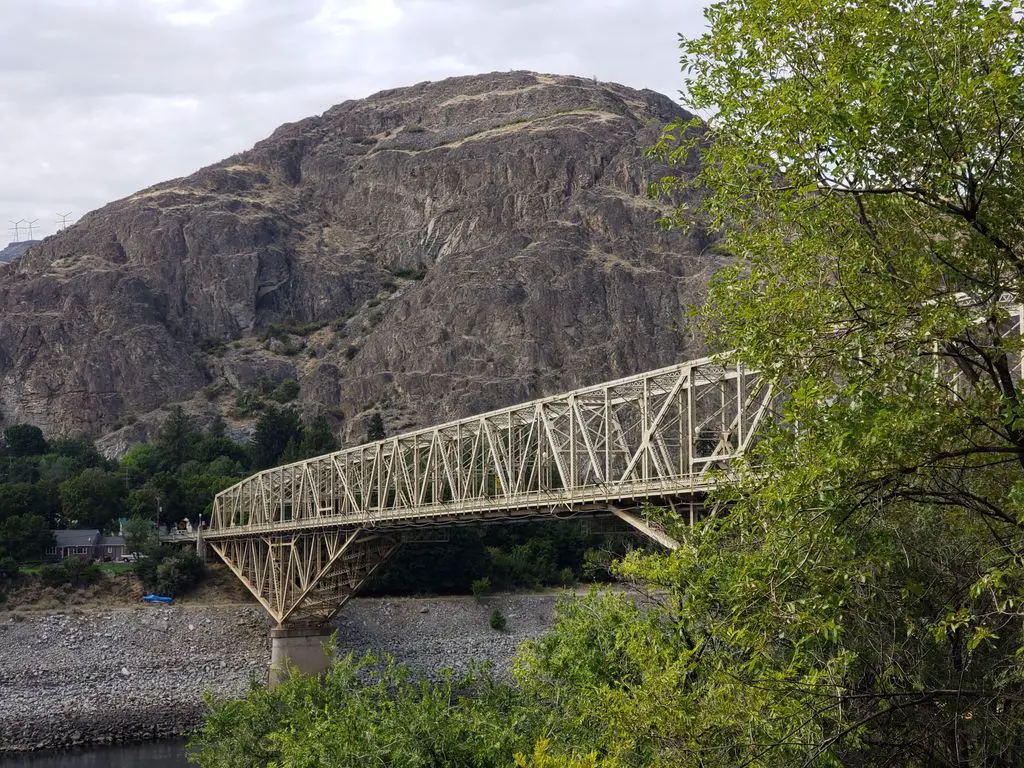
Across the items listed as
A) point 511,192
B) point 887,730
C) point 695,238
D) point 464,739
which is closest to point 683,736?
point 887,730

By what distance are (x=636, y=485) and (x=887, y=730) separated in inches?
666

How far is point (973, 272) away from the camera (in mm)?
10695

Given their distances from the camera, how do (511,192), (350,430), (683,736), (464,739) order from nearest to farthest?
(683,736), (464,739), (350,430), (511,192)

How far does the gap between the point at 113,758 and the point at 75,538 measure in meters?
39.2

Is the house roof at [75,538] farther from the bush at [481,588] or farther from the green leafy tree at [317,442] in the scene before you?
the bush at [481,588]

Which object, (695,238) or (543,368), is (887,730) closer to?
(543,368)

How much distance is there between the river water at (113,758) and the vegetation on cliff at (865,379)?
39.6 m

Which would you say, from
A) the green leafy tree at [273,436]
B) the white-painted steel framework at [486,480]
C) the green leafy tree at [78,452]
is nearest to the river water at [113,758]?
the white-painted steel framework at [486,480]

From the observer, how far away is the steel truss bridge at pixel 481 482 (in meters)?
29.3

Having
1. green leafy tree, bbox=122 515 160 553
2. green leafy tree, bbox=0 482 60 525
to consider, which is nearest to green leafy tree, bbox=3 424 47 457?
green leafy tree, bbox=0 482 60 525

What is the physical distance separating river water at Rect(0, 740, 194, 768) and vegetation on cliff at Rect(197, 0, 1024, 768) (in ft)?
130

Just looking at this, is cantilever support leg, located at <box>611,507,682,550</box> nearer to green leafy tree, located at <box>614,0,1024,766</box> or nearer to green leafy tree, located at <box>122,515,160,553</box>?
green leafy tree, located at <box>614,0,1024,766</box>

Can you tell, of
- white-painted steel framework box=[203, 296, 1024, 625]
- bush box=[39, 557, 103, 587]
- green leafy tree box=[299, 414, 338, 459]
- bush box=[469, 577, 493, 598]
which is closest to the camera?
white-painted steel framework box=[203, 296, 1024, 625]

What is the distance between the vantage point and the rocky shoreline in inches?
2207
